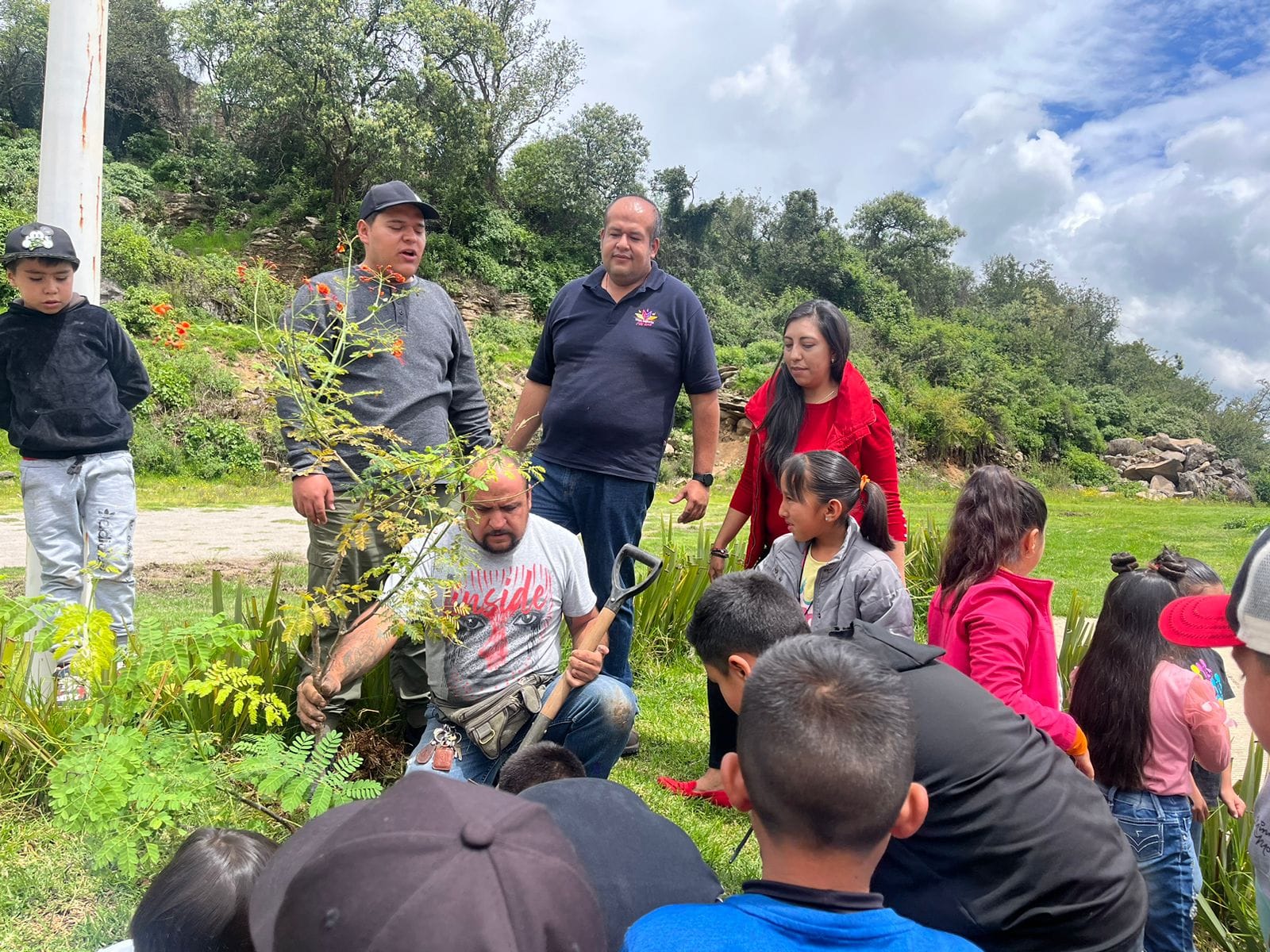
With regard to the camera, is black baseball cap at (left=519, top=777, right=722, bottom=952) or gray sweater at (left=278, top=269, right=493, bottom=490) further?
gray sweater at (left=278, top=269, right=493, bottom=490)

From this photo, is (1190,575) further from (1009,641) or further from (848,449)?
(848,449)

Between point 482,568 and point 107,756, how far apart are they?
120 centimetres

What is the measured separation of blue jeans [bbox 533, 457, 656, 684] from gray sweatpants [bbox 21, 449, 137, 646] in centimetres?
183

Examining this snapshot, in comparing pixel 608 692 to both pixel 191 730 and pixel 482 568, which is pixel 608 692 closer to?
pixel 482 568

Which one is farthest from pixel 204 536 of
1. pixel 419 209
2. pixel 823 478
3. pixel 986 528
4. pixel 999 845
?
pixel 999 845

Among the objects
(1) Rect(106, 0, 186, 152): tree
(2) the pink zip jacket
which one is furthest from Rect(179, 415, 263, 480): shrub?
(1) Rect(106, 0, 186, 152): tree

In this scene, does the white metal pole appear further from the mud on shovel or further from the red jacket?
the red jacket

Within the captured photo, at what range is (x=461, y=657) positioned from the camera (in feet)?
9.93

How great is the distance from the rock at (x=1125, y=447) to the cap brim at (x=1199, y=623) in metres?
33.7

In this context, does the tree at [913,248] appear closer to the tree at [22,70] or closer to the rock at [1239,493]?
the rock at [1239,493]

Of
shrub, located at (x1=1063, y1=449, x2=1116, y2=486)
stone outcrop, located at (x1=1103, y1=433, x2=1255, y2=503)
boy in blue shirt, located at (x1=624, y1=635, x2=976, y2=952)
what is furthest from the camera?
shrub, located at (x1=1063, y1=449, x2=1116, y2=486)

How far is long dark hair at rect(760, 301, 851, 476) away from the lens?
387 centimetres

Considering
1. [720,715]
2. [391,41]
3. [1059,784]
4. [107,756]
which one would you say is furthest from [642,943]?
[391,41]

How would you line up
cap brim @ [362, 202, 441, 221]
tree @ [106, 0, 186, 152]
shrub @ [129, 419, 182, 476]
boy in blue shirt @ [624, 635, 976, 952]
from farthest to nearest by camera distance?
tree @ [106, 0, 186, 152] < shrub @ [129, 419, 182, 476] < cap brim @ [362, 202, 441, 221] < boy in blue shirt @ [624, 635, 976, 952]
